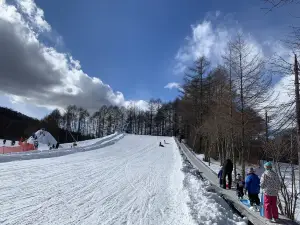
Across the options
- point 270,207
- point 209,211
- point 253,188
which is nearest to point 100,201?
point 209,211

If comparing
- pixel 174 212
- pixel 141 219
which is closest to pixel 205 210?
pixel 174 212

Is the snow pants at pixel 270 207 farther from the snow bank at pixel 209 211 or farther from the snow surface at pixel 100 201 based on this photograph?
the snow surface at pixel 100 201

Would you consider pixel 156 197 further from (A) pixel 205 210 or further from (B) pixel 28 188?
(B) pixel 28 188

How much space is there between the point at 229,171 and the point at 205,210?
7174mm

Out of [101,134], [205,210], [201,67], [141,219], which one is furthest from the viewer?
[101,134]

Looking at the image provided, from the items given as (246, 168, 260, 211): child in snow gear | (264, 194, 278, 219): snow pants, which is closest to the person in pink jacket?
(264, 194, 278, 219): snow pants

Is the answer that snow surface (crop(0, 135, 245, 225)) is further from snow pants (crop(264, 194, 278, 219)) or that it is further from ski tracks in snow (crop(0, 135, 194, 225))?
snow pants (crop(264, 194, 278, 219))

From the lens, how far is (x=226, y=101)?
54.4ft

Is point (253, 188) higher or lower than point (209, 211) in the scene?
higher

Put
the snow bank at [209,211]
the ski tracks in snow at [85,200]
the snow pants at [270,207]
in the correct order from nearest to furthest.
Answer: the ski tracks in snow at [85,200] < the snow bank at [209,211] < the snow pants at [270,207]

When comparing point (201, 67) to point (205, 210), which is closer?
point (205, 210)

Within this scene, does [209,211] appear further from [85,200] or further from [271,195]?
[85,200]

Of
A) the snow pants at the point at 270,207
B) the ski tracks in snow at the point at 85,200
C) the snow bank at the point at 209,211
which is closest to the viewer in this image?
the ski tracks in snow at the point at 85,200

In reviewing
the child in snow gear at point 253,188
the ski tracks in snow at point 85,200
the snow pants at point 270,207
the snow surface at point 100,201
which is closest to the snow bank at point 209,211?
the snow surface at point 100,201
